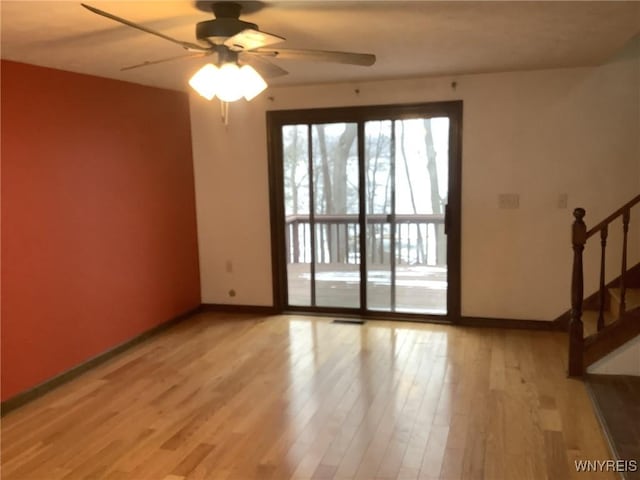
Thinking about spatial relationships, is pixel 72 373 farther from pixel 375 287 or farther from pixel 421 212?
pixel 421 212

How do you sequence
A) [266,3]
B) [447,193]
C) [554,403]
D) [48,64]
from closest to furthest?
[266,3], [554,403], [48,64], [447,193]

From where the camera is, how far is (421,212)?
16.9 feet

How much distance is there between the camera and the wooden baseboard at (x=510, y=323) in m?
4.90


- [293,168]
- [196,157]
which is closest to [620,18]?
[293,168]

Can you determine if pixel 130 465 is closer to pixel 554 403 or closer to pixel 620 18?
pixel 554 403

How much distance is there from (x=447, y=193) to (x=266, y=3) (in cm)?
296

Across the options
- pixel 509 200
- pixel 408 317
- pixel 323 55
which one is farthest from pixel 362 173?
pixel 323 55

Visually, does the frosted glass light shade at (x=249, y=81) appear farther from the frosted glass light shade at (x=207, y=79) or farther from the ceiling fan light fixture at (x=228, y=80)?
the frosted glass light shade at (x=207, y=79)

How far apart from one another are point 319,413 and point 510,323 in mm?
2322

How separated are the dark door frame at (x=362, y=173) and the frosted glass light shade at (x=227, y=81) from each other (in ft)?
8.32

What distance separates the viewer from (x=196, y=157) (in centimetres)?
567

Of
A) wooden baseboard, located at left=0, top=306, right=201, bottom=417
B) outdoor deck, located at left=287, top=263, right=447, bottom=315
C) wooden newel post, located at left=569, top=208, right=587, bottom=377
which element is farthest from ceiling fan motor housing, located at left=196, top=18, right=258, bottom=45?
outdoor deck, located at left=287, top=263, right=447, bottom=315

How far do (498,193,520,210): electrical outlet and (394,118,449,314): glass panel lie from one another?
472 millimetres

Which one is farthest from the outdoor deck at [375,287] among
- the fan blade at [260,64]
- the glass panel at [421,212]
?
the fan blade at [260,64]
